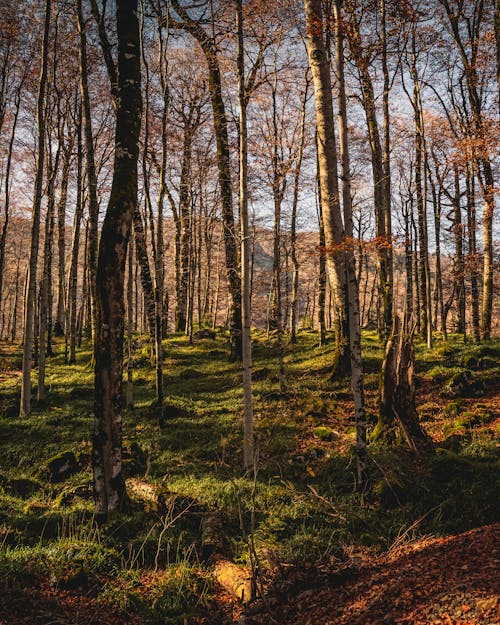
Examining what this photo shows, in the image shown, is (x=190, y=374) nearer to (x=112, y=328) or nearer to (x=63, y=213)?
(x=112, y=328)

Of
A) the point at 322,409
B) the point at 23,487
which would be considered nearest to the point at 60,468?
the point at 23,487

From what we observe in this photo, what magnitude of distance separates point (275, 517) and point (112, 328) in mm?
3337

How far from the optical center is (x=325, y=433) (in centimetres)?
770

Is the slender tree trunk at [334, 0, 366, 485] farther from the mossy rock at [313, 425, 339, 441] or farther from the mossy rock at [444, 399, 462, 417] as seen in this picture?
the mossy rock at [444, 399, 462, 417]

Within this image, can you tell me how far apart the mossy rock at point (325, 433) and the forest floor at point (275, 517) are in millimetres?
48

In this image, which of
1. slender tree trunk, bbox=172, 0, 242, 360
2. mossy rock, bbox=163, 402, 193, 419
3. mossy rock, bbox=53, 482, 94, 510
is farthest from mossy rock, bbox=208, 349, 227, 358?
mossy rock, bbox=53, 482, 94, 510

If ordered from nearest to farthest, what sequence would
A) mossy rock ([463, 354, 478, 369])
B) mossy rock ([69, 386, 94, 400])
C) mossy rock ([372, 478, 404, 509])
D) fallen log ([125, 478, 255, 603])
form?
fallen log ([125, 478, 255, 603]), mossy rock ([372, 478, 404, 509]), mossy rock ([463, 354, 478, 369]), mossy rock ([69, 386, 94, 400])

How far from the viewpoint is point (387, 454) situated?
6266 millimetres

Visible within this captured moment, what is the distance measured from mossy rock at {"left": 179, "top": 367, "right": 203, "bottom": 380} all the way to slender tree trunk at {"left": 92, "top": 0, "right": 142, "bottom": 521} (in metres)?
8.05

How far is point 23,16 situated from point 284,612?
1791 cm

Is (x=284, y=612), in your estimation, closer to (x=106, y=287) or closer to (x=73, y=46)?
(x=106, y=287)

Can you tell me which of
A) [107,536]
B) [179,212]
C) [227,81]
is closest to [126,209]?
[107,536]

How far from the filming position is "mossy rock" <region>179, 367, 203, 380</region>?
13131mm

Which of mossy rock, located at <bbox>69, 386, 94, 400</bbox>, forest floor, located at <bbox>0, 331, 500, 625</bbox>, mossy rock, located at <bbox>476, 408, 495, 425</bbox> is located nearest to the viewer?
forest floor, located at <bbox>0, 331, 500, 625</bbox>
